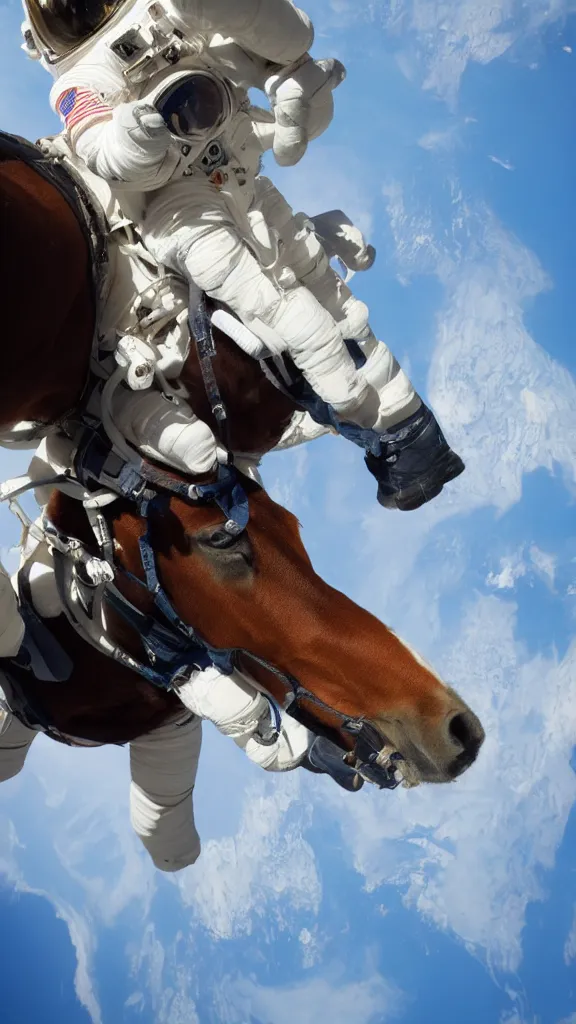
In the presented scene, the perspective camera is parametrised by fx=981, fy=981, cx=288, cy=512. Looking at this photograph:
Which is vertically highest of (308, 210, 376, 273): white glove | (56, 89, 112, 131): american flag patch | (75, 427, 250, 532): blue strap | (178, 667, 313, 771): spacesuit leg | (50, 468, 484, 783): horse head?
(56, 89, 112, 131): american flag patch

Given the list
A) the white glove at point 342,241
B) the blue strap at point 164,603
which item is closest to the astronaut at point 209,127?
the blue strap at point 164,603

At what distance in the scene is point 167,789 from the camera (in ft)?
7.11

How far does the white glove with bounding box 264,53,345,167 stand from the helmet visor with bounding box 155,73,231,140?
74mm

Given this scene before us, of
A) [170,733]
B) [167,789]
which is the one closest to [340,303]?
[170,733]

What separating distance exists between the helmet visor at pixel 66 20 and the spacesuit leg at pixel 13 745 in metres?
1.30

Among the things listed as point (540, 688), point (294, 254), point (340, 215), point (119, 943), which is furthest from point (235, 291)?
point (119, 943)

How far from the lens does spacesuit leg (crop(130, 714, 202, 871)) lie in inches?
83.3

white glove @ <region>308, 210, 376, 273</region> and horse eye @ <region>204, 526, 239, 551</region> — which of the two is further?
white glove @ <region>308, 210, 376, 273</region>

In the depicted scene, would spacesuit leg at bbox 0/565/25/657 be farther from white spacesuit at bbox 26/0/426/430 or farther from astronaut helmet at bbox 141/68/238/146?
astronaut helmet at bbox 141/68/238/146

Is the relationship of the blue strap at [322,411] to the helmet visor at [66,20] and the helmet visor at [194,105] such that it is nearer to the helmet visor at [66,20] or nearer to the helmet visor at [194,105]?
the helmet visor at [194,105]

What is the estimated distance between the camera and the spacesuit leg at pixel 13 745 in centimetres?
210

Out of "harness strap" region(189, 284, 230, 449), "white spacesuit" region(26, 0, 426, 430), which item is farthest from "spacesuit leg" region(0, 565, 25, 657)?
"white spacesuit" region(26, 0, 426, 430)

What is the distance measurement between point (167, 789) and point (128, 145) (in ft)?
4.63

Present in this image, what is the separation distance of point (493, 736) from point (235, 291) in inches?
96.1
